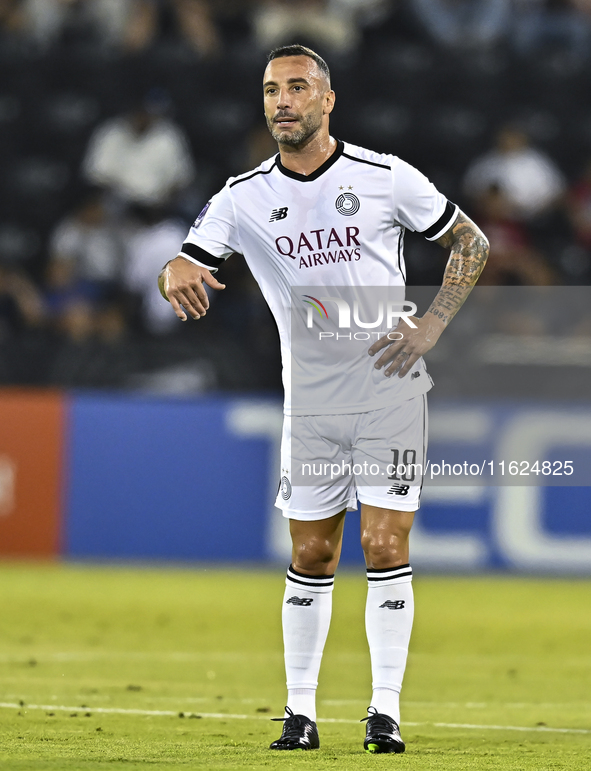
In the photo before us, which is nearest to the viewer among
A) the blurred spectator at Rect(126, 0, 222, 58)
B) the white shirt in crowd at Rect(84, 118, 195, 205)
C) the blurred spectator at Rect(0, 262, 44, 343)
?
the blurred spectator at Rect(0, 262, 44, 343)

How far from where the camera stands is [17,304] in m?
12.9

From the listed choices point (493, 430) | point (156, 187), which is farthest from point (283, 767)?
point (156, 187)

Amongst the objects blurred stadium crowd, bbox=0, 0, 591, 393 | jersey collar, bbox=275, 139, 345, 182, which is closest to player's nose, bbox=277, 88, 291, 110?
jersey collar, bbox=275, 139, 345, 182

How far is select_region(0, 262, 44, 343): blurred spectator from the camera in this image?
1262 centimetres

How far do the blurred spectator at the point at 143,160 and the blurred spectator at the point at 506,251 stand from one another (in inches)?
120

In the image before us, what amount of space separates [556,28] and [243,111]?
11.8 feet

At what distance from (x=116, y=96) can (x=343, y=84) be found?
2473 millimetres

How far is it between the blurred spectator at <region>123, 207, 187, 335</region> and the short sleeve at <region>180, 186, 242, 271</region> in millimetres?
6696

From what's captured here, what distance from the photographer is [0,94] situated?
15.0m

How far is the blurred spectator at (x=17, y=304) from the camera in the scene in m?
12.6

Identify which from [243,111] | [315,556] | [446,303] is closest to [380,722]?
[315,556]

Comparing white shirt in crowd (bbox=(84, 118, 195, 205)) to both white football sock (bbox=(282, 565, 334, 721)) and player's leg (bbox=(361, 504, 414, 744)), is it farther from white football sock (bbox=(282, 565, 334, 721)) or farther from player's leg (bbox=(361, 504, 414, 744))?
player's leg (bbox=(361, 504, 414, 744))

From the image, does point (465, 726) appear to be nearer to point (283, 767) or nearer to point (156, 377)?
point (283, 767)

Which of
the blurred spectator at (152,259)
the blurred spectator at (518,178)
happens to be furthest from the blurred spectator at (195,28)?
the blurred spectator at (518,178)
